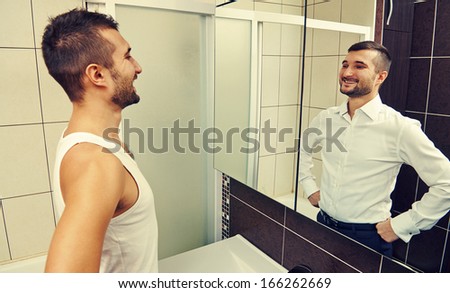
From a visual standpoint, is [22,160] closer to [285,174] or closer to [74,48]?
[74,48]

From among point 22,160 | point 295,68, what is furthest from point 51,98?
point 295,68

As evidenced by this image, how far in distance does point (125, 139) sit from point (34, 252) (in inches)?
23.4

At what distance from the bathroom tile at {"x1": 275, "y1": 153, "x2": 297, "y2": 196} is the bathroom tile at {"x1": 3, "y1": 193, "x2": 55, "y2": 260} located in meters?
0.94

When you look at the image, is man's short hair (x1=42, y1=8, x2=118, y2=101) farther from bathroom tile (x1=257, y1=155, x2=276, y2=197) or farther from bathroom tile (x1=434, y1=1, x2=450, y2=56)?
bathroom tile (x1=434, y1=1, x2=450, y2=56)

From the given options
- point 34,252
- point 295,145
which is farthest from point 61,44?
point 34,252

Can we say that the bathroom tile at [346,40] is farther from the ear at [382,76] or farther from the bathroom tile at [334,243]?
the bathroom tile at [334,243]

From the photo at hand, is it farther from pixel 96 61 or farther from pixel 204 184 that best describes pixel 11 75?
pixel 204 184

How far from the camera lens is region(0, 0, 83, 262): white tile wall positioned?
110cm

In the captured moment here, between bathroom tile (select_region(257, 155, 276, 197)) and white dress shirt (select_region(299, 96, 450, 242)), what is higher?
white dress shirt (select_region(299, 96, 450, 242))

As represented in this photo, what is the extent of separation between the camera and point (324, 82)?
83 cm

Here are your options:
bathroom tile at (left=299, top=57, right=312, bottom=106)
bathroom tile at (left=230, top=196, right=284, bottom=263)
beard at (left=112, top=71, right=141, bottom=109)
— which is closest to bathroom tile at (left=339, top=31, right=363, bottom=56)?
bathroom tile at (left=299, top=57, right=312, bottom=106)

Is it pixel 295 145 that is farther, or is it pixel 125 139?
pixel 125 139

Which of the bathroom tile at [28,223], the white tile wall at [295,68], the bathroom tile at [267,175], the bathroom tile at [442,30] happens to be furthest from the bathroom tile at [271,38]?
the bathroom tile at [28,223]
